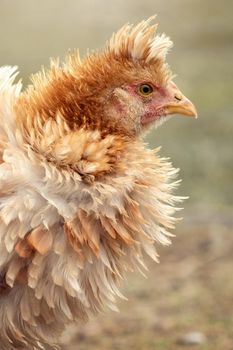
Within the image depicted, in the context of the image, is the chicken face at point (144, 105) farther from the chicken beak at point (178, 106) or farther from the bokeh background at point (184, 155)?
the bokeh background at point (184, 155)

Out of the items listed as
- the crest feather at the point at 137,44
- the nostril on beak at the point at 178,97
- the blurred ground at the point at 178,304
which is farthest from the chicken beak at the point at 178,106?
the blurred ground at the point at 178,304

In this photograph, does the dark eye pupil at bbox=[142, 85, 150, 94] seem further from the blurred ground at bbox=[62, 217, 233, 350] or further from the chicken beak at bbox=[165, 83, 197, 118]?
the blurred ground at bbox=[62, 217, 233, 350]

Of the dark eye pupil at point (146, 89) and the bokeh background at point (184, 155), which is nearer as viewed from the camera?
the dark eye pupil at point (146, 89)

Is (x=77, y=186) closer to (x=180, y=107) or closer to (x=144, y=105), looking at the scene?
(x=144, y=105)

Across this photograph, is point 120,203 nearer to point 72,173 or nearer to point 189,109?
point 72,173

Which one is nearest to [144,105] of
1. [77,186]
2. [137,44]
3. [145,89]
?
[145,89]

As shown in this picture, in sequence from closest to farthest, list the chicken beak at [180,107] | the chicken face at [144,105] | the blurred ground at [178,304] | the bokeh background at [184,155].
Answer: the chicken face at [144,105]
the chicken beak at [180,107]
the blurred ground at [178,304]
the bokeh background at [184,155]

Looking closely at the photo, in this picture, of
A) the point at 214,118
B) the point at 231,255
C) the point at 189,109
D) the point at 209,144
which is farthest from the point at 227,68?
the point at 189,109
